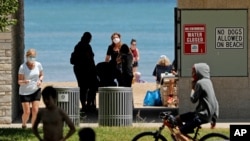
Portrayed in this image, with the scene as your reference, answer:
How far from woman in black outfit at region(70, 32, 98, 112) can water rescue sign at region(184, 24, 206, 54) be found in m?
2.36

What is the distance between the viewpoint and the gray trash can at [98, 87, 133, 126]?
2245 cm

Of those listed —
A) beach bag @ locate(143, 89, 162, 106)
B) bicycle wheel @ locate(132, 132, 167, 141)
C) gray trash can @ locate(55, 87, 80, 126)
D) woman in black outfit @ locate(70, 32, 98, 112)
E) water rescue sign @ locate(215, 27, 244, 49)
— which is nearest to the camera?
bicycle wheel @ locate(132, 132, 167, 141)

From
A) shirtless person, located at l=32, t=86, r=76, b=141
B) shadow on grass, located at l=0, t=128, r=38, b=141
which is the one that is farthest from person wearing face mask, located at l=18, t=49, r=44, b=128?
shirtless person, located at l=32, t=86, r=76, b=141

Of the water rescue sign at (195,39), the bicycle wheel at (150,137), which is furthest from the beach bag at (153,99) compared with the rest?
the bicycle wheel at (150,137)

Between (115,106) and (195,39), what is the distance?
2.97 metres

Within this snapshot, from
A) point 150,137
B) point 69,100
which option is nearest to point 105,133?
point 69,100

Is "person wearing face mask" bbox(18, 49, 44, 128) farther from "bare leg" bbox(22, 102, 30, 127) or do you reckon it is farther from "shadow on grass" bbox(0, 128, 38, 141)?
"shadow on grass" bbox(0, 128, 38, 141)

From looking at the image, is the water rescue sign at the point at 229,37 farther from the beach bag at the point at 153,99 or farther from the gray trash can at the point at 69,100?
the beach bag at the point at 153,99

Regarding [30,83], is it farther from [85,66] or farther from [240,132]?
[240,132]

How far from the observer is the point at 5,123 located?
78.7 ft

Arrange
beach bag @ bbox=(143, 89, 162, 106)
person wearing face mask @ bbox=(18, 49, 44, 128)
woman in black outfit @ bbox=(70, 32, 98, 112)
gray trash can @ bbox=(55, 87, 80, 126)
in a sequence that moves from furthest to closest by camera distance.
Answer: beach bag @ bbox=(143, 89, 162, 106) < woman in black outfit @ bbox=(70, 32, 98, 112) < gray trash can @ bbox=(55, 87, 80, 126) < person wearing face mask @ bbox=(18, 49, 44, 128)

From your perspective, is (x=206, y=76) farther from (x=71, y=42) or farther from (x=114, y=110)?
(x=71, y=42)

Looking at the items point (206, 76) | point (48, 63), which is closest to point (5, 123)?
point (206, 76)

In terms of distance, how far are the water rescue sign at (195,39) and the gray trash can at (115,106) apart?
249 centimetres
